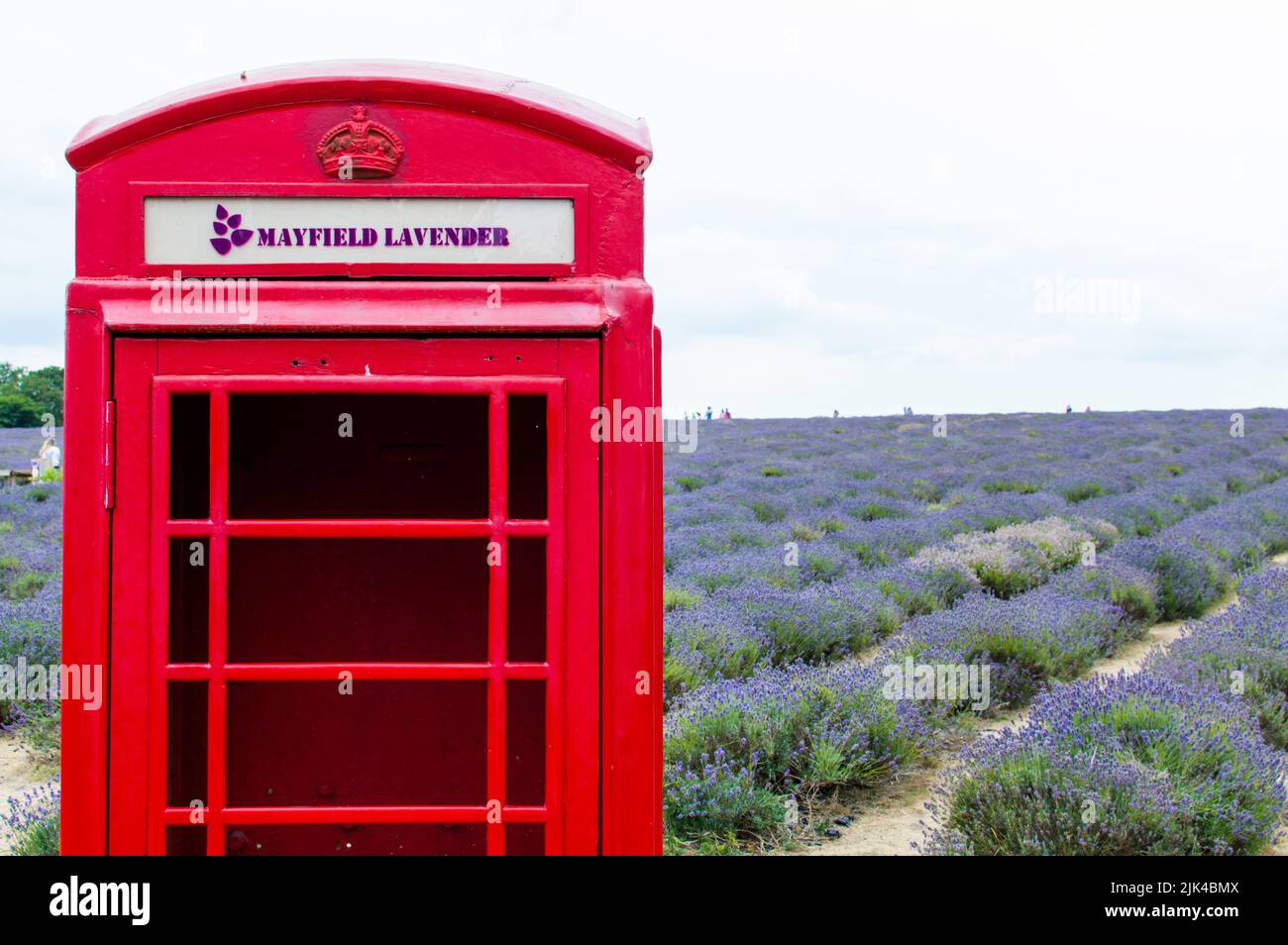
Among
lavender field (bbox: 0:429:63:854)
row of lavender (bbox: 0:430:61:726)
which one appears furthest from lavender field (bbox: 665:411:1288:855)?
row of lavender (bbox: 0:430:61:726)

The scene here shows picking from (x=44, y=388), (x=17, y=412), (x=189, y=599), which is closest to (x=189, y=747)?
(x=189, y=599)

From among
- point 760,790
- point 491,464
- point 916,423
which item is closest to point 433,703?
point 491,464

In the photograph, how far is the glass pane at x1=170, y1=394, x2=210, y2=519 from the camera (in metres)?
2.36

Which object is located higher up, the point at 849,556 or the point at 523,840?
the point at 849,556

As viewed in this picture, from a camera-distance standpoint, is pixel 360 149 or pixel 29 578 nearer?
pixel 360 149

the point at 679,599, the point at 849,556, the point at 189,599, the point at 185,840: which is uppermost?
the point at 189,599

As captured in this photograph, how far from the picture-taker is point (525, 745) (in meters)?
2.60

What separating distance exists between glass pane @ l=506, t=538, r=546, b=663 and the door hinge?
0.90 metres

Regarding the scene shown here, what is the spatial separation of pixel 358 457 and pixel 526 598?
0.57 metres

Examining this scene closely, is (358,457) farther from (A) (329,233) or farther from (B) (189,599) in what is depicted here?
(A) (329,233)

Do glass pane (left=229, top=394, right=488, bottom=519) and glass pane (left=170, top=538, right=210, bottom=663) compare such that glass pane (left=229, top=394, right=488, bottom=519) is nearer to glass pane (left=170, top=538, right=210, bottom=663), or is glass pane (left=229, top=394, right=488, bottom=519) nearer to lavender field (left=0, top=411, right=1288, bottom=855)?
glass pane (left=170, top=538, right=210, bottom=663)

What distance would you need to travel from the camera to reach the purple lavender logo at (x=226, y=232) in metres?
2.06

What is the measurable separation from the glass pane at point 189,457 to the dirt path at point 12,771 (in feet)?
10.0
